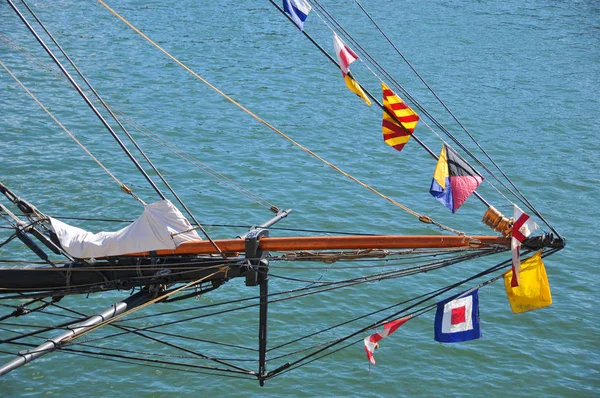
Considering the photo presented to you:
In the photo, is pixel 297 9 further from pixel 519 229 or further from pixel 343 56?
pixel 519 229

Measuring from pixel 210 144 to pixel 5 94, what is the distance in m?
9.64

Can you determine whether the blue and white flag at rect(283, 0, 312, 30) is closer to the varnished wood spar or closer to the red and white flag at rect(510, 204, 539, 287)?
the varnished wood spar

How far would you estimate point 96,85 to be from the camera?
38938mm

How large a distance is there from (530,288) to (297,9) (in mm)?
6109

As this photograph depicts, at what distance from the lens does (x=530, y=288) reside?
13.8 metres

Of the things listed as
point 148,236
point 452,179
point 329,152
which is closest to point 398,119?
point 452,179

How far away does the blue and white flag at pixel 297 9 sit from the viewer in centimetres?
1567

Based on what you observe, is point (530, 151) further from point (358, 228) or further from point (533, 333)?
point (533, 333)

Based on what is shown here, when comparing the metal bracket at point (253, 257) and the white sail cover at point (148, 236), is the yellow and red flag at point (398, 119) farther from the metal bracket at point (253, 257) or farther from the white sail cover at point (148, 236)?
the white sail cover at point (148, 236)

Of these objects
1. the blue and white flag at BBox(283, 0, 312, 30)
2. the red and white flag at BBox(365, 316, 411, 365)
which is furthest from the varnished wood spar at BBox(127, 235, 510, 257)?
the blue and white flag at BBox(283, 0, 312, 30)

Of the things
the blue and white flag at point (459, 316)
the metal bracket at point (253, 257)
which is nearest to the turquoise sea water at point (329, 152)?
the metal bracket at point (253, 257)

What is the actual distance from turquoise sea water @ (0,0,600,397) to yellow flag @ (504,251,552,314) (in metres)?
3.89

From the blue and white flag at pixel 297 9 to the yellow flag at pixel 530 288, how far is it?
558cm

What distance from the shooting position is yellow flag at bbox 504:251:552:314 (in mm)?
13719
